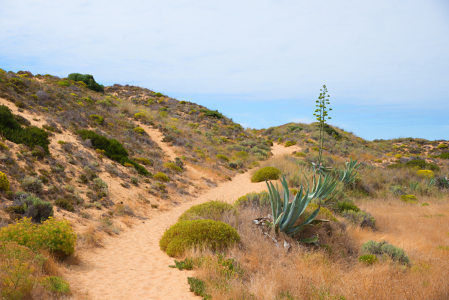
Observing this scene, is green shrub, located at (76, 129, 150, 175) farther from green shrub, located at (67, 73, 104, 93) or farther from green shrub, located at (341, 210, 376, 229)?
green shrub, located at (67, 73, 104, 93)

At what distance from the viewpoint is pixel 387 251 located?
→ 246 inches

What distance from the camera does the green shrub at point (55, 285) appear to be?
4051mm

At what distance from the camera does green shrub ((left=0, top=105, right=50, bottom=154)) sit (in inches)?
443

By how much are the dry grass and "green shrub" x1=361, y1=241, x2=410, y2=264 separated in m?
0.23

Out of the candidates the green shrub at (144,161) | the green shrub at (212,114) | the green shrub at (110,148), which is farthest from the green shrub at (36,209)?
the green shrub at (212,114)

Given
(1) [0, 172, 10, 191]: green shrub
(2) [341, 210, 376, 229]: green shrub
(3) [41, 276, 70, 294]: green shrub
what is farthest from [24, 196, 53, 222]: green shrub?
(2) [341, 210, 376, 229]: green shrub

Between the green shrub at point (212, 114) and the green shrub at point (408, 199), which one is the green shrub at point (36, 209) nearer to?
the green shrub at point (408, 199)

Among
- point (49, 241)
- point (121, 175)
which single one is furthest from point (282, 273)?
point (121, 175)

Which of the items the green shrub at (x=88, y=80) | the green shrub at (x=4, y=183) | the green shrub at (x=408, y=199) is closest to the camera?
the green shrub at (x=4, y=183)

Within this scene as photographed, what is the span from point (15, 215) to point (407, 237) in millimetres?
11657

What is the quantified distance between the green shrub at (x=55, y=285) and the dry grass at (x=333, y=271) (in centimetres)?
230

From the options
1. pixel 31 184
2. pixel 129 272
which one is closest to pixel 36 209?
pixel 31 184

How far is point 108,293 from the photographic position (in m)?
4.56

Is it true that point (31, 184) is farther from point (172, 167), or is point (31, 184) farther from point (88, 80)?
point (88, 80)
